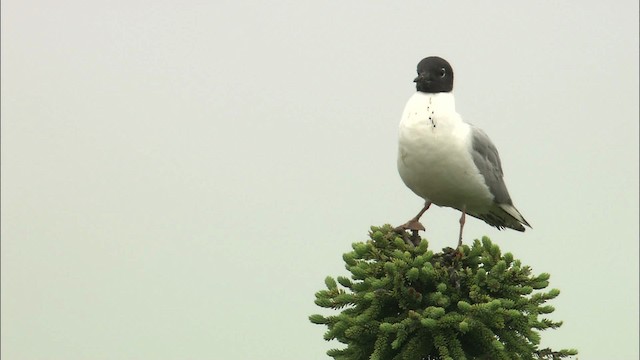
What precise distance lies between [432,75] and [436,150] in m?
0.51

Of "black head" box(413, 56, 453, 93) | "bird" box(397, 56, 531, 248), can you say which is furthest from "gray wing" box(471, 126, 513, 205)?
"black head" box(413, 56, 453, 93)

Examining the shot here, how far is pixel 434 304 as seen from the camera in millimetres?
6703

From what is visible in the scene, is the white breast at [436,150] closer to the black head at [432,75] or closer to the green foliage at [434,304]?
the black head at [432,75]

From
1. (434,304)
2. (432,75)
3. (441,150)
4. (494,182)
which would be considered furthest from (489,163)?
(434,304)

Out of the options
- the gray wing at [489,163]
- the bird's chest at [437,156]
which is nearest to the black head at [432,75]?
the bird's chest at [437,156]

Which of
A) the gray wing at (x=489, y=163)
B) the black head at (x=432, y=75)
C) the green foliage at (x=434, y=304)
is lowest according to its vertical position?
the green foliage at (x=434, y=304)

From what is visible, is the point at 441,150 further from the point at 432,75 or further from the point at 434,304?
the point at 434,304

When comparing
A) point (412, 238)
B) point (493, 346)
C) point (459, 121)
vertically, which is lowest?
point (493, 346)

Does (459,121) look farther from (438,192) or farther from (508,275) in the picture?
(508,275)

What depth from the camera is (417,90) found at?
23.9 ft

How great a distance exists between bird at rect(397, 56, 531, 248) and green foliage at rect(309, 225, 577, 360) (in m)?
0.36

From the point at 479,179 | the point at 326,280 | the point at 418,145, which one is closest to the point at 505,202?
the point at 479,179

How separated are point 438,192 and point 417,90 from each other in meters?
0.71

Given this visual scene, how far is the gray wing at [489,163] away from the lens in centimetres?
732
